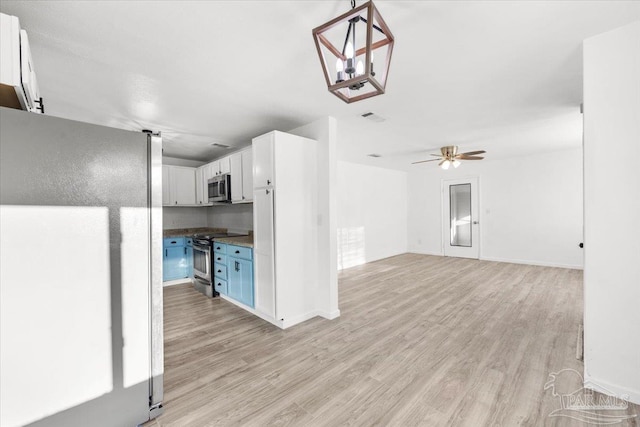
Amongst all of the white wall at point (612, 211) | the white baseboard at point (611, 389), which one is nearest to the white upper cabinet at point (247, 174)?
the white wall at point (612, 211)

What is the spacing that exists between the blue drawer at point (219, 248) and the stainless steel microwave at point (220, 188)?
2.58ft

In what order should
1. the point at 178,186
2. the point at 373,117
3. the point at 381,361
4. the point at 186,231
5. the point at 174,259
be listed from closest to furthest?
the point at 381,361
the point at 373,117
the point at 174,259
the point at 178,186
the point at 186,231

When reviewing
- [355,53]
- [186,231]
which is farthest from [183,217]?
[355,53]

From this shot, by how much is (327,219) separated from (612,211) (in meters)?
2.55

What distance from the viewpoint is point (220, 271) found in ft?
14.2

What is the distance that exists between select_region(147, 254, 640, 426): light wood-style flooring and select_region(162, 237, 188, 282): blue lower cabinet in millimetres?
853

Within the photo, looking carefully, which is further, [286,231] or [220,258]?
[220,258]

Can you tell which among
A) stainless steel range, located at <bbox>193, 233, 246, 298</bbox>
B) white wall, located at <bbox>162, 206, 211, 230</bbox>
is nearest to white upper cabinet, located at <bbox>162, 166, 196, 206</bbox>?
white wall, located at <bbox>162, 206, 211, 230</bbox>

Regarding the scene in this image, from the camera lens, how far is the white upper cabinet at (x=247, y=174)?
163 inches

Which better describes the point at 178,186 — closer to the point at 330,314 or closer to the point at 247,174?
the point at 247,174

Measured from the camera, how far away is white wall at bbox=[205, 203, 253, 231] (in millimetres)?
5141

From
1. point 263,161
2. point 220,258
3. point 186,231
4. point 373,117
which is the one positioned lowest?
point 220,258

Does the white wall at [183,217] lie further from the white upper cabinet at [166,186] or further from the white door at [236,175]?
the white door at [236,175]

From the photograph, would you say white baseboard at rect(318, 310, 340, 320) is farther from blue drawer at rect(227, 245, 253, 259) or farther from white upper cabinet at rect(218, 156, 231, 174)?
white upper cabinet at rect(218, 156, 231, 174)
